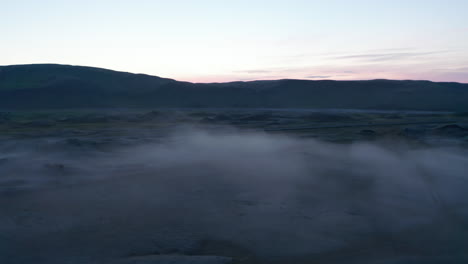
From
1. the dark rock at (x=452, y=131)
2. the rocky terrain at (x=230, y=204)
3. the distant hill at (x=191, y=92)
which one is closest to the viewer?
the rocky terrain at (x=230, y=204)

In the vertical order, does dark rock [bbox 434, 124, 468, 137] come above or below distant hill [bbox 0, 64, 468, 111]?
below

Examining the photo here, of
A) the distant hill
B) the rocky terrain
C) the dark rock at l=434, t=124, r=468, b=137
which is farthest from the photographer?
the distant hill

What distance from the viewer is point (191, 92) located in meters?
94.1

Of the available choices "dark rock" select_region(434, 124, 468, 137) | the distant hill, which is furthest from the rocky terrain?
the distant hill

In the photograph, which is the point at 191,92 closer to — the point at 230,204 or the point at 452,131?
the point at 452,131

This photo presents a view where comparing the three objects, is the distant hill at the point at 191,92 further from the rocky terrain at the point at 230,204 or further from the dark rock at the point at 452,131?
the rocky terrain at the point at 230,204

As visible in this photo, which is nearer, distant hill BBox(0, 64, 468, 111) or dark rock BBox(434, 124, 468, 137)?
dark rock BBox(434, 124, 468, 137)

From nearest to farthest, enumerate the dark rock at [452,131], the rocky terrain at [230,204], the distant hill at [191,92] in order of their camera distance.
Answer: the rocky terrain at [230,204] → the dark rock at [452,131] → the distant hill at [191,92]

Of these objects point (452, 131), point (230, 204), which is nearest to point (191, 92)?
point (452, 131)

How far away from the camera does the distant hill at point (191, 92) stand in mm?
82750

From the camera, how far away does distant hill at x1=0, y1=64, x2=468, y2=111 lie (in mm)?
82750

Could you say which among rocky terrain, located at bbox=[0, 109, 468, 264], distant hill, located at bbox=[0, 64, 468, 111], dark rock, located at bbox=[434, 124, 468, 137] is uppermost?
distant hill, located at bbox=[0, 64, 468, 111]

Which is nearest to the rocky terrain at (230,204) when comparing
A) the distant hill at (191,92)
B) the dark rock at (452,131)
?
the dark rock at (452,131)

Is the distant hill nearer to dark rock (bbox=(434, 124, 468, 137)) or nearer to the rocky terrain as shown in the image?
dark rock (bbox=(434, 124, 468, 137))
